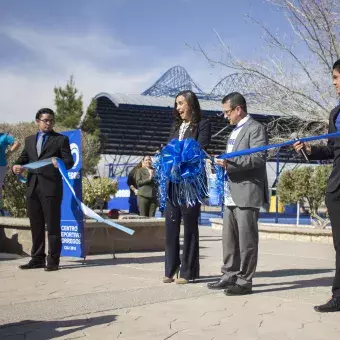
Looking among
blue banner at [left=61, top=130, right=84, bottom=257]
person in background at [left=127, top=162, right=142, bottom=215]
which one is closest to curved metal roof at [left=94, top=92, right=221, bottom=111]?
person in background at [left=127, top=162, right=142, bottom=215]

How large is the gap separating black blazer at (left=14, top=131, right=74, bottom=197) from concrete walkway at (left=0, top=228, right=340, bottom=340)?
1.01 meters

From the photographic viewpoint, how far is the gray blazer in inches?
222

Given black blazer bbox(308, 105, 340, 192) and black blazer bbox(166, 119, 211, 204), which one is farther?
black blazer bbox(166, 119, 211, 204)

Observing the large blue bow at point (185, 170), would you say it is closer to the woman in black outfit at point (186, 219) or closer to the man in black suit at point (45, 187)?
the woman in black outfit at point (186, 219)

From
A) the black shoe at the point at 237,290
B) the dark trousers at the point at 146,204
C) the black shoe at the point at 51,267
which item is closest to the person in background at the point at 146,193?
the dark trousers at the point at 146,204

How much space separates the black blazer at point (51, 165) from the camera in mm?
7219

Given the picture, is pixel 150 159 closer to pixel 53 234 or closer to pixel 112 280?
pixel 112 280

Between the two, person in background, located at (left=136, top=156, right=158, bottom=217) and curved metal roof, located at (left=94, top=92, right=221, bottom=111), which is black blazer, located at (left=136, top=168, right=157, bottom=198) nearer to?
person in background, located at (left=136, top=156, right=158, bottom=217)

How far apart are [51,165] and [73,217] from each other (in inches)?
39.0

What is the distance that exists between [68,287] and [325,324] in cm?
267

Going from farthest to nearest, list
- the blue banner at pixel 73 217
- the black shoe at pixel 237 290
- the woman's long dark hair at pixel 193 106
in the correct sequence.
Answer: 1. the blue banner at pixel 73 217
2. the woman's long dark hair at pixel 193 106
3. the black shoe at pixel 237 290

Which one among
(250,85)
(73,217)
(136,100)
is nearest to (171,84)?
(136,100)

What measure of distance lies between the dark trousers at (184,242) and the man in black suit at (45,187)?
5.53 feet

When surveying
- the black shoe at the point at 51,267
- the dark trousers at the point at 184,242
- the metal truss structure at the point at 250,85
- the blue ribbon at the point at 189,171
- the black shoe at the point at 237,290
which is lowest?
the black shoe at the point at 237,290
